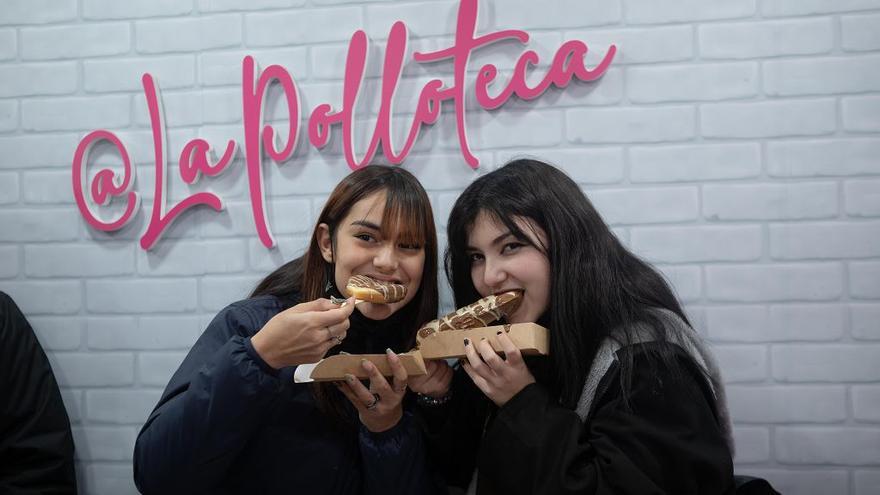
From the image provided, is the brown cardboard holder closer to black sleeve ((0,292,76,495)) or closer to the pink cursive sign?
the pink cursive sign

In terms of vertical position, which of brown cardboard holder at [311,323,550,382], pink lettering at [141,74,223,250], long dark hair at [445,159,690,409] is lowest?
brown cardboard holder at [311,323,550,382]

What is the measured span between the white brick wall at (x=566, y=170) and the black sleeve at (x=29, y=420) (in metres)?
0.13

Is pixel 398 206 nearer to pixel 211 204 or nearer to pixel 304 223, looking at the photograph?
pixel 304 223

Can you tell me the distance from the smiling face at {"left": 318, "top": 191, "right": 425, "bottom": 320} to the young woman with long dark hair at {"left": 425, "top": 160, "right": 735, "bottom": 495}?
180 millimetres

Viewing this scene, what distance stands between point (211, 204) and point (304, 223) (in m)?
0.31

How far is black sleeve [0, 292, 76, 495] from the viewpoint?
2236mm

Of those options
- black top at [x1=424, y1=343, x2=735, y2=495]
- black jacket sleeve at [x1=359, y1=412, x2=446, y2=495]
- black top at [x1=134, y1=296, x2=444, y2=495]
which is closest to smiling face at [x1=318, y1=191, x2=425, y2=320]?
black top at [x1=134, y1=296, x2=444, y2=495]

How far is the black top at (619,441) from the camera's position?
1586 mm

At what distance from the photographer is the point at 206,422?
1634 millimetres

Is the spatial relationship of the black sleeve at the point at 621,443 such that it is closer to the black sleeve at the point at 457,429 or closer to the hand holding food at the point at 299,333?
the black sleeve at the point at 457,429

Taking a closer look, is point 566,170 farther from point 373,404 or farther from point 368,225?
point 373,404

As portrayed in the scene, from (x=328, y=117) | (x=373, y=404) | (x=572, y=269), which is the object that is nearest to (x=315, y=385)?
(x=373, y=404)

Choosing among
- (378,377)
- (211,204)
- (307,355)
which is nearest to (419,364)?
(378,377)

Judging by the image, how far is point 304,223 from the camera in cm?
A: 242
